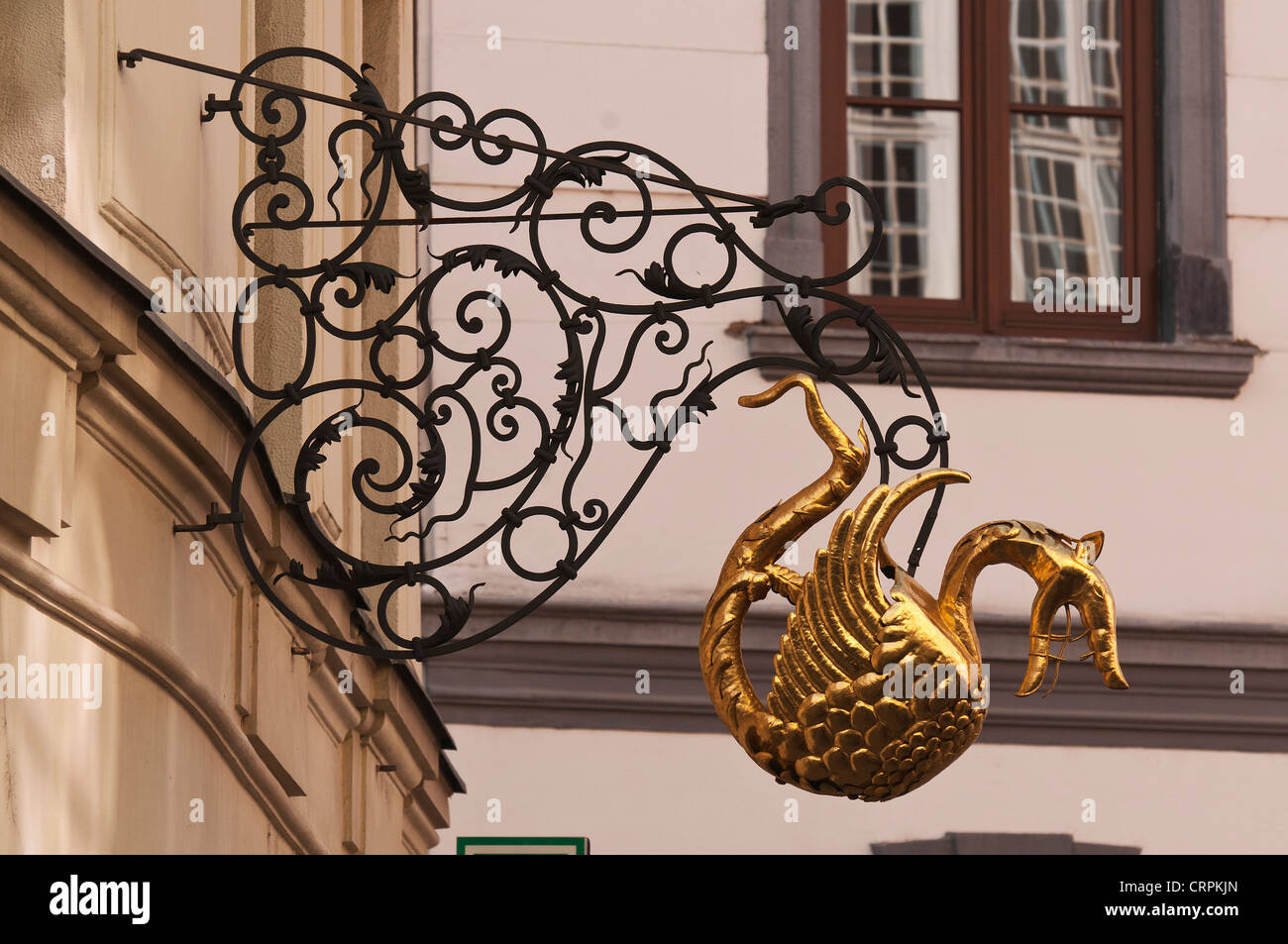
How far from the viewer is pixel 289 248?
19.6 ft

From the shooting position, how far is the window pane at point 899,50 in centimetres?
1110

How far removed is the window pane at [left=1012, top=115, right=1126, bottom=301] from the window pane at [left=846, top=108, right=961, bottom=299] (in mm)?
281

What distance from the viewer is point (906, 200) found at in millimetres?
11094

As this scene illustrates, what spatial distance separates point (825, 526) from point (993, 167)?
1915 millimetres

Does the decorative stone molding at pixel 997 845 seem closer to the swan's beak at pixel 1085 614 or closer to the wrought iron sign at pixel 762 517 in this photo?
the wrought iron sign at pixel 762 517

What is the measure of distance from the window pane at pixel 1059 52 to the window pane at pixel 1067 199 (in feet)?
0.37

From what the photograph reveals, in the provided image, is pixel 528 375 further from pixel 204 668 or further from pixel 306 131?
pixel 204 668

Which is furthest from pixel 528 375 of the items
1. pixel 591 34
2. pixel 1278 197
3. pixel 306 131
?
pixel 306 131

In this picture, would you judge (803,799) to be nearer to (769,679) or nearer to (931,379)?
(769,679)

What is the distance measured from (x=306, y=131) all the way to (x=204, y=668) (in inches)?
76.2
